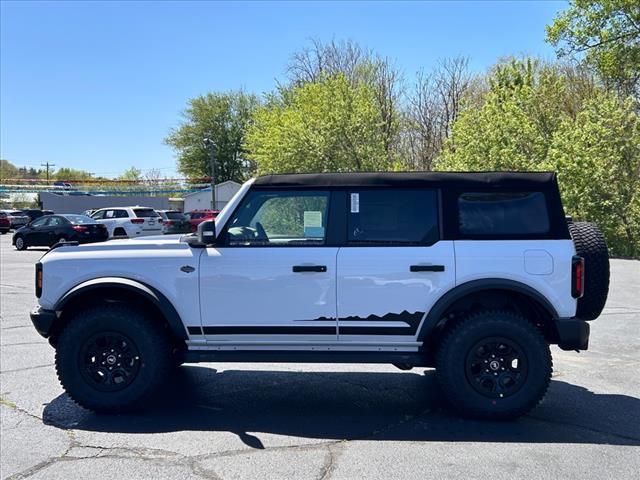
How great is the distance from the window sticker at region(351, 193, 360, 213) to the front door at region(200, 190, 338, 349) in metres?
0.22

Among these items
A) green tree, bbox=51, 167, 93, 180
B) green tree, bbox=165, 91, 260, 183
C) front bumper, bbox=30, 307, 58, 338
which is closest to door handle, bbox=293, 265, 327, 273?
front bumper, bbox=30, 307, 58, 338

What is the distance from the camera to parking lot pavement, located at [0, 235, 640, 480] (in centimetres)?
387

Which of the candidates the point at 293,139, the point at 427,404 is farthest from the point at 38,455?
the point at 293,139

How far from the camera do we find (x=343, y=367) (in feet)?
21.4

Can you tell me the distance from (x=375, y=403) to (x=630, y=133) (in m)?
17.8

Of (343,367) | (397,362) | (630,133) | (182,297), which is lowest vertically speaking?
(343,367)

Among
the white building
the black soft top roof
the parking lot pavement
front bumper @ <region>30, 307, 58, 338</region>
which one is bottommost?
the parking lot pavement

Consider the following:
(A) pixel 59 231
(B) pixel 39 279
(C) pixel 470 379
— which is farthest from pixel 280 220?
(A) pixel 59 231

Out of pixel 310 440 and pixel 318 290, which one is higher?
pixel 318 290

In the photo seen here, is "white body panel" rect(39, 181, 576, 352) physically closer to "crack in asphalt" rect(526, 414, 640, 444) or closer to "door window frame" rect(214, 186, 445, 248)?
"door window frame" rect(214, 186, 445, 248)

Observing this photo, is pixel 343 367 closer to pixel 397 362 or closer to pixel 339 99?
pixel 397 362

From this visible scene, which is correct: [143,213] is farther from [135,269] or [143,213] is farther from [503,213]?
[503,213]

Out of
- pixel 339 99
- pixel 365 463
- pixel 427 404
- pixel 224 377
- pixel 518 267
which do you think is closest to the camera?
pixel 365 463

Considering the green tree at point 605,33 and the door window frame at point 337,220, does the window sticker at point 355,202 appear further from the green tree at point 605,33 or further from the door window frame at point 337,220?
the green tree at point 605,33
